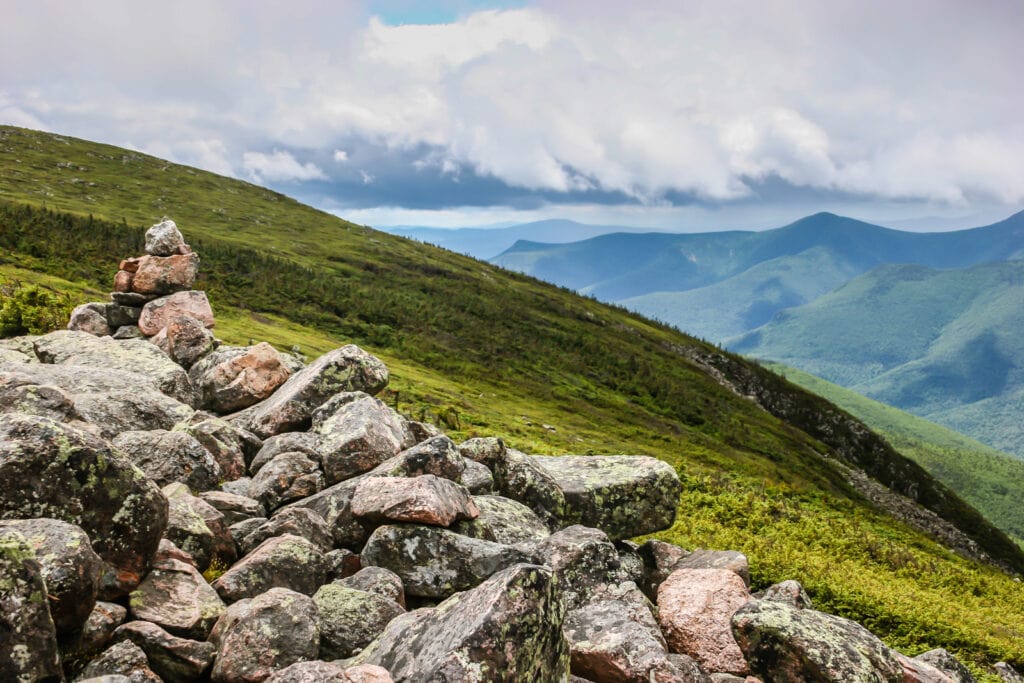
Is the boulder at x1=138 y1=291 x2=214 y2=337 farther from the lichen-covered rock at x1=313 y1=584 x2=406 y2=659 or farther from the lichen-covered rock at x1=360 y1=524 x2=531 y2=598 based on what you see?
the lichen-covered rock at x1=313 y1=584 x2=406 y2=659

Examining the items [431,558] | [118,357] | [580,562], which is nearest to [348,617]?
[431,558]

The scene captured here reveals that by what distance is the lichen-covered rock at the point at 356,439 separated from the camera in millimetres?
20266

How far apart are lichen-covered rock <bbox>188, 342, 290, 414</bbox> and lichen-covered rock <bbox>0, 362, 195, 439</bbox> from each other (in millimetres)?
2600

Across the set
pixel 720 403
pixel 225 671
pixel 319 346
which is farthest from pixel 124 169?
pixel 225 671

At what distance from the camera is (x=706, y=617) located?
16188 mm

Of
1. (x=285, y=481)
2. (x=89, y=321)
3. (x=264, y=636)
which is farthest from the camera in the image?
Answer: (x=89, y=321)

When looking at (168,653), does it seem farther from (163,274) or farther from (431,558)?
(163,274)

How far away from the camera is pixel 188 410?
77.5 feet

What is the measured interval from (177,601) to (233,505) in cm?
488

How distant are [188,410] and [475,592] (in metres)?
16.2

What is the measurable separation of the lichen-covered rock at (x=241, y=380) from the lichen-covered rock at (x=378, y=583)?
15238 mm

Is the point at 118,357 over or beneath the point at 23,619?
over

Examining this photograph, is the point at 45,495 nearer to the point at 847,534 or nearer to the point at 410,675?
the point at 410,675

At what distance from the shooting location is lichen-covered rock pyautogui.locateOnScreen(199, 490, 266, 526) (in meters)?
17.3
